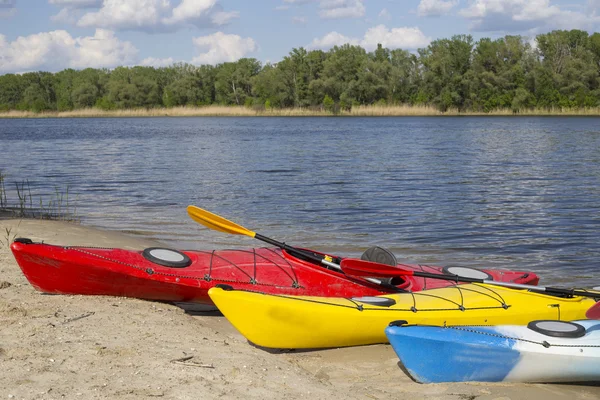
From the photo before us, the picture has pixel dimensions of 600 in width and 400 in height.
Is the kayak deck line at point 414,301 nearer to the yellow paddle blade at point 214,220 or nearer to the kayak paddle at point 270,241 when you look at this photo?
the kayak paddle at point 270,241

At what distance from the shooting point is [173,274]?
5711mm

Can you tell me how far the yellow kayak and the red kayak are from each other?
579 mm

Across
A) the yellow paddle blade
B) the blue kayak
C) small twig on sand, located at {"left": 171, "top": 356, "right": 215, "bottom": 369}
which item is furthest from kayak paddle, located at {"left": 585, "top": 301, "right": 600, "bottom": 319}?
the yellow paddle blade

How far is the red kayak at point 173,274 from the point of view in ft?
18.3

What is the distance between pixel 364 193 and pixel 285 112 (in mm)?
55748

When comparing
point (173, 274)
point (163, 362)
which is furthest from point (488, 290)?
point (163, 362)

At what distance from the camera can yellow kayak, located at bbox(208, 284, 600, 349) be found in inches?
195

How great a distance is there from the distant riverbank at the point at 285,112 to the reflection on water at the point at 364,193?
99.6 feet

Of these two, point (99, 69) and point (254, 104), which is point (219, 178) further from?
point (99, 69)

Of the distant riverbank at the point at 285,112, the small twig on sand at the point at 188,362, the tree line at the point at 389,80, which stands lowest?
the small twig on sand at the point at 188,362

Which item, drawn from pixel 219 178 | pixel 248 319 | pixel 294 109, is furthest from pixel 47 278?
pixel 294 109

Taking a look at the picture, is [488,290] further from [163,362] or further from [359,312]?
[163,362]

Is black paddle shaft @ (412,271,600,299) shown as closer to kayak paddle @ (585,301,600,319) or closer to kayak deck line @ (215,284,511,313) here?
kayak deck line @ (215,284,511,313)

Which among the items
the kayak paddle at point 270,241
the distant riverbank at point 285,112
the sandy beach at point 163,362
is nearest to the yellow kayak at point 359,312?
the sandy beach at point 163,362
